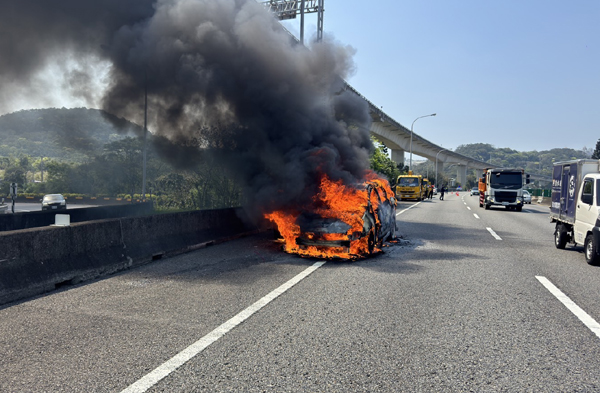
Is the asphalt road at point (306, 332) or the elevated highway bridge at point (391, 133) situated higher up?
the elevated highway bridge at point (391, 133)

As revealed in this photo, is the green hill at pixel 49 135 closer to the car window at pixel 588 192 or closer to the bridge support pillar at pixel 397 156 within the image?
the bridge support pillar at pixel 397 156

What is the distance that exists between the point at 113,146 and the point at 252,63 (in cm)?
4188

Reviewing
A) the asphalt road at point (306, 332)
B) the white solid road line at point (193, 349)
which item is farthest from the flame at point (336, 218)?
the white solid road line at point (193, 349)

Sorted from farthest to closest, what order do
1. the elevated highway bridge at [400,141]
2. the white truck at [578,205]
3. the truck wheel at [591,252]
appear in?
1. the elevated highway bridge at [400,141]
2. the white truck at [578,205]
3. the truck wheel at [591,252]

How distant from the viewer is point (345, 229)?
28.6 ft

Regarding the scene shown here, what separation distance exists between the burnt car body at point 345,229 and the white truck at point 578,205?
4.05 m

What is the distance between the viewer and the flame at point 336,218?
877cm

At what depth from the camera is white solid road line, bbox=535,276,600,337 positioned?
4.80m

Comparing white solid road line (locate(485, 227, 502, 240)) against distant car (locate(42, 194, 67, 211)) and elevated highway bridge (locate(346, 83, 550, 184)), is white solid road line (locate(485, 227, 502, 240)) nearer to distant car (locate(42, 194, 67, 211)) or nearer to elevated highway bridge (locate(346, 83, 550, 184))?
elevated highway bridge (locate(346, 83, 550, 184))

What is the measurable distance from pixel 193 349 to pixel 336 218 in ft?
17.4

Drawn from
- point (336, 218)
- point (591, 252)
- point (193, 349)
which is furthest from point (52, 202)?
point (591, 252)

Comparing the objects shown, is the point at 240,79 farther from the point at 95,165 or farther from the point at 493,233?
the point at 95,165

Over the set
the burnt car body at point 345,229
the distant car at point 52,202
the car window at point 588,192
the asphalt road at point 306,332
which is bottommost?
the distant car at point 52,202

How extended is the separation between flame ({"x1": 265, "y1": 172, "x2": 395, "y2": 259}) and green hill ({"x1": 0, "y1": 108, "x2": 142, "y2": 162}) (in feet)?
185
